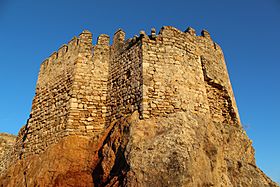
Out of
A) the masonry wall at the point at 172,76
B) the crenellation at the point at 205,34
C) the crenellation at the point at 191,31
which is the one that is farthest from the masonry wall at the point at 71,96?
the crenellation at the point at 205,34

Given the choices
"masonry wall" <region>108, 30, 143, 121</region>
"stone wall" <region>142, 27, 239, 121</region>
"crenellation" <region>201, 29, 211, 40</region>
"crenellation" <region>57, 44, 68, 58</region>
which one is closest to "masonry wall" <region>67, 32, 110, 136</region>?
"masonry wall" <region>108, 30, 143, 121</region>

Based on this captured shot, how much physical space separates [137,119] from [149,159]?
165 cm

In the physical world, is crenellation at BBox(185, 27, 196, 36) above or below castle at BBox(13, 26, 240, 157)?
above

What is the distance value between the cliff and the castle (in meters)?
0.04

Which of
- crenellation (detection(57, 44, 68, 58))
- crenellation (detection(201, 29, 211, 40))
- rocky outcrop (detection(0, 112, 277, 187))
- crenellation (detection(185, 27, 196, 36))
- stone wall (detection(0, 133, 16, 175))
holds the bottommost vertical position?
rocky outcrop (detection(0, 112, 277, 187))

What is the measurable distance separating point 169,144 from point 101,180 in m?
2.39

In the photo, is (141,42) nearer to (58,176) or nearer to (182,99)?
(182,99)

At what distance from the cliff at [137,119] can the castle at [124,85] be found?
4 centimetres

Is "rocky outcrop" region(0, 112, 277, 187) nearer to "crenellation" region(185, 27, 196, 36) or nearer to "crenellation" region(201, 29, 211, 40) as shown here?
"crenellation" region(185, 27, 196, 36)

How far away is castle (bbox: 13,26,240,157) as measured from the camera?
27.6 feet

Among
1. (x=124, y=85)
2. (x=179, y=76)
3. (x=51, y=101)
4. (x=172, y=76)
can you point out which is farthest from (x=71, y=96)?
(x=179, y=76)

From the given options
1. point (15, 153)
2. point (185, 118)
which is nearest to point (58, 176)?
point (185, 118)

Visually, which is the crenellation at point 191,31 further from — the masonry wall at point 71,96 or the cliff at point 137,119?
the masonry wall at point 71,96

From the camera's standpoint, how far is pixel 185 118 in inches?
300
